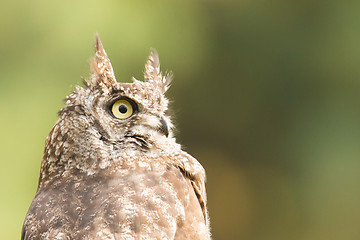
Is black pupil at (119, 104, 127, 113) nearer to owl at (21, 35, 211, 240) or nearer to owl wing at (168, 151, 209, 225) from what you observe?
owl at (21, 35, 211, 240)

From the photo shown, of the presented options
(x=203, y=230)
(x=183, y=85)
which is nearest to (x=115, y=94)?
(x=203, y=230)

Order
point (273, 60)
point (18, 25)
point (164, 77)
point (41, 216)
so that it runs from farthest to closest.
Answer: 1. point (273, 60)
2. point (18, 25)
3. point (164, 77)
4. point (41, 216)

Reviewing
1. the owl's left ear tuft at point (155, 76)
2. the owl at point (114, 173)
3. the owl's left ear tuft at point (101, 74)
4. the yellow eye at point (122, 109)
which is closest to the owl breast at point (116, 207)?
the owl at point (114, 173)

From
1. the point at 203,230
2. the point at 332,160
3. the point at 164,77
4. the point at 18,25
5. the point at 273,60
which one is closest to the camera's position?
the point at 203,230

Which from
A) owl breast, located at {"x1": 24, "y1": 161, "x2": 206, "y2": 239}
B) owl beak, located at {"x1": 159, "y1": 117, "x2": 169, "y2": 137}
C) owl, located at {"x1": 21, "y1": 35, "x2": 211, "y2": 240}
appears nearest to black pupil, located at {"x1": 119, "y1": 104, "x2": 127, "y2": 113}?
owl, located at {"x1": 21, "y1": 35, "x2": 211, "y2": 240}

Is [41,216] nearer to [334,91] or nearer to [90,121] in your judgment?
[90,121]

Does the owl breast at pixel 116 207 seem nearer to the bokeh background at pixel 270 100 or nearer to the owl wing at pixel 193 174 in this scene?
the owl wing at pixel 193 174

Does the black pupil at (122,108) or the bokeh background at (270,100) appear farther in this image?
the bokeh background at (270,100)

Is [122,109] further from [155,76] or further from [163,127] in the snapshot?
[155,76]
